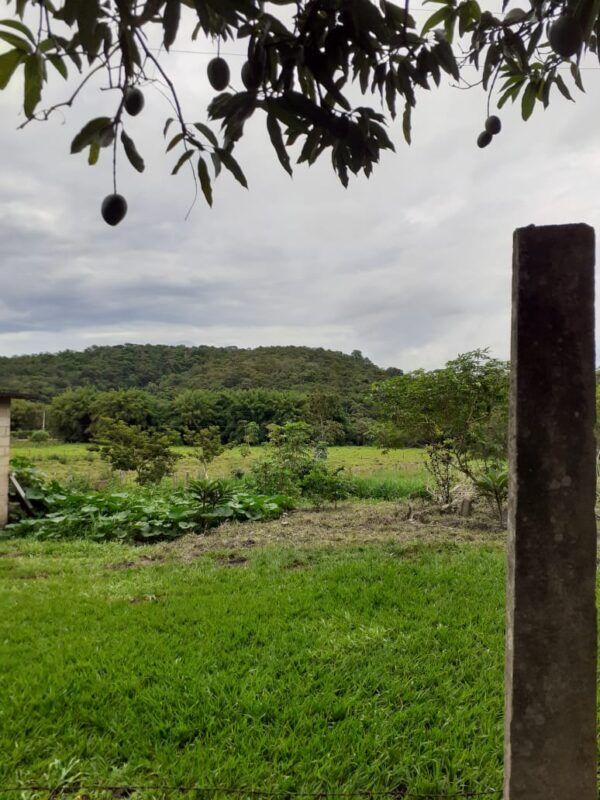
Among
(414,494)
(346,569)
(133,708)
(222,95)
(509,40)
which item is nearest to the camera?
(222,95)

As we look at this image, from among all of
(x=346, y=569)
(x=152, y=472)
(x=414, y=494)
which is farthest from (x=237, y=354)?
(x=346, y=569)

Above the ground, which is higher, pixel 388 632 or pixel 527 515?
pixel 527 515

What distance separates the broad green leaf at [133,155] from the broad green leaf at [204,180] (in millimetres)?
116

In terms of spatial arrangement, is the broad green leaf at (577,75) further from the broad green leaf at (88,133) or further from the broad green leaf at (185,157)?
the broad green leaf at (88,133)

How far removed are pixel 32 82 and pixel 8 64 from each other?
0.14ft

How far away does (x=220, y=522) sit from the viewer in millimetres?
6629

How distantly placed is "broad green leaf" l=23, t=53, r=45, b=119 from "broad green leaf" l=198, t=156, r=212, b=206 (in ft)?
0.99

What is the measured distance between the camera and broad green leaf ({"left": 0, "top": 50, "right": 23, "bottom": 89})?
0.88m

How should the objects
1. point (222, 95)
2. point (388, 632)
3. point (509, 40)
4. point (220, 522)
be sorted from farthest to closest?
point (220, 522) < point (388, 632) < point (509, 40) < point (222, 95)

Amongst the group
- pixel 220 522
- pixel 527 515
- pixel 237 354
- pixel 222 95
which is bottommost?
pixel 220 522

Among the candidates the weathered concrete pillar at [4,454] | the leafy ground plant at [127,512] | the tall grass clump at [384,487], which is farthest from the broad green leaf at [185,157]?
the tall grass clump at [384,487]

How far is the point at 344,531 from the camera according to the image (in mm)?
5828

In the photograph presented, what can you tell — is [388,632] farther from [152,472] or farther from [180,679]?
[152,472]

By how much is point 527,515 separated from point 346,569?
3.14m
